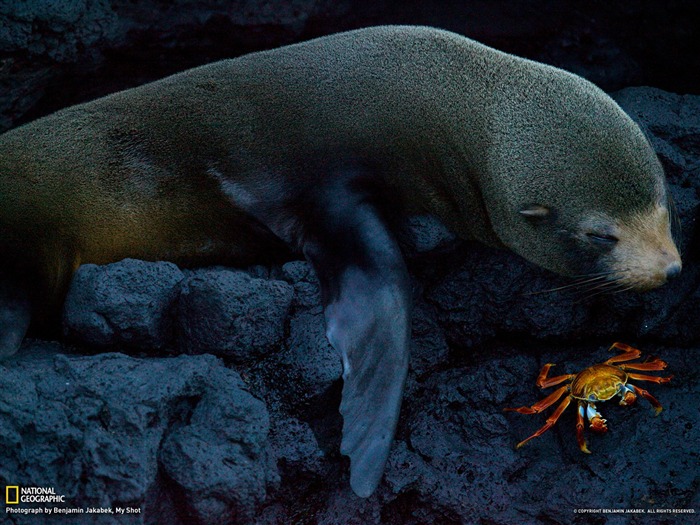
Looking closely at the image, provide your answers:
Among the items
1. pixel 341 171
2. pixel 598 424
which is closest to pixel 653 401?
pixel 598 424

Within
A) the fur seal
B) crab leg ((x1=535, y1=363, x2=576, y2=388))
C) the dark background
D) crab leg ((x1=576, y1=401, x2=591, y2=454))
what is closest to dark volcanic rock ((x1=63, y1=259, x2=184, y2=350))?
the fur seal

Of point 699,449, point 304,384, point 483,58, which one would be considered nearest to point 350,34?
point 483,58

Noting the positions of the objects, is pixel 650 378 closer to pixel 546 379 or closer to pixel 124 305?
pixel 546 379

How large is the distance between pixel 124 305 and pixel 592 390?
7.52 feet

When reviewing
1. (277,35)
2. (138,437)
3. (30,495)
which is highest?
(277,35)

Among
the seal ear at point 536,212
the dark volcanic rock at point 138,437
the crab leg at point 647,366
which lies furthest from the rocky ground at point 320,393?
the seal ear at point 536,212

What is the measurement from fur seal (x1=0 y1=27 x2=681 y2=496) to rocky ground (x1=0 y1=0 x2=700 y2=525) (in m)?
0.27

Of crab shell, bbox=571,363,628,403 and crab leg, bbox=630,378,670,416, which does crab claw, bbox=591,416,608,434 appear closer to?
crab shell, bbox=571,363,628,403

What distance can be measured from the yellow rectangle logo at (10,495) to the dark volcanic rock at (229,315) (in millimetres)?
1022

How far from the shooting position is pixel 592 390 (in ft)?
13.1

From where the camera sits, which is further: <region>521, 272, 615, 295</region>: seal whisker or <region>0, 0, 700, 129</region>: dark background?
<region>0, 0, 700, 129</region>: dark background

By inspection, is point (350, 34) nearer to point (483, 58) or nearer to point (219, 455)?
point (483, 58)

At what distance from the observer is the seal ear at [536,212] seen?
4094 millimetres

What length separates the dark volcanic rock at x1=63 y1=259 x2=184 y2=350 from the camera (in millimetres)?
3752
